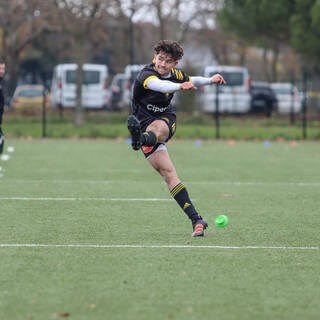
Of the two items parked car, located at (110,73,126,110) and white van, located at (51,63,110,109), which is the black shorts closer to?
white van, located at (51,63,110,109)

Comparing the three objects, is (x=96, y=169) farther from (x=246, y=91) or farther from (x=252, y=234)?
(x=246, y=91)

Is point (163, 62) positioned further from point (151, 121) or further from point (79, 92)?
point (79, 92)

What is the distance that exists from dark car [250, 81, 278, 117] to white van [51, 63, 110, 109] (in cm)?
624

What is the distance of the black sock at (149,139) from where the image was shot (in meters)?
8.07

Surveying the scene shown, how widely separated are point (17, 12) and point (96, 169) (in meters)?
30.1

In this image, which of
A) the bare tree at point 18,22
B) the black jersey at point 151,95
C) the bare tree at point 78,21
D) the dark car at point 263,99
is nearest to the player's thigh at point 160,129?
the black jersey at point 151,95

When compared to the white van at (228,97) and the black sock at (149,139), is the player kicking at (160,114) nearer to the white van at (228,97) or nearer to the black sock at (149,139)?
the black sock at (149,139)

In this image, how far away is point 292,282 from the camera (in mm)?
6152

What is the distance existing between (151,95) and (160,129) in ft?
1.19

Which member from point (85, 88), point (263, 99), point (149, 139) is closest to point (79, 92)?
point (85, 88)

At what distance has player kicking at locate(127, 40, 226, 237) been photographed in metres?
7.99

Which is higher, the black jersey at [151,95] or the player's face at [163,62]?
the player's face at [163,62]

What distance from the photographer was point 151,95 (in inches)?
325

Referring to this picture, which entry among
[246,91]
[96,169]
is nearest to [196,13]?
[246,91]
